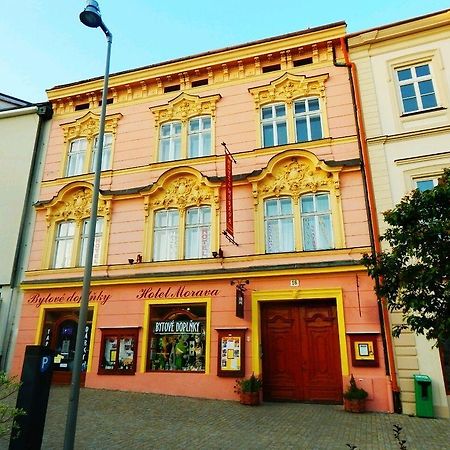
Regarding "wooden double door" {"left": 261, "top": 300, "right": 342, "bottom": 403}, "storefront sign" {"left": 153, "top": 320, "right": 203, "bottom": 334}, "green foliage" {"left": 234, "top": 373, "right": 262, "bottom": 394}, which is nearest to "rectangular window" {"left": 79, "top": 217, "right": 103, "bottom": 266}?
"storefront sign" {"left": 153, "top": 320, "right": 203, "bottom": 334}

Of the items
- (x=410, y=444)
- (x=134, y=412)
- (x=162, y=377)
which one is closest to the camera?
(x=410, y=444)

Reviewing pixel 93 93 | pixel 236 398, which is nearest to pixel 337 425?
pixel 236 398

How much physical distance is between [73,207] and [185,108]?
5699 millimetres

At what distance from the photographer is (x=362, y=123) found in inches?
493

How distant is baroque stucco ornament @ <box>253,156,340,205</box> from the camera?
484 inches

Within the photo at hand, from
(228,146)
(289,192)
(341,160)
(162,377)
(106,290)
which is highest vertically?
(228,146)

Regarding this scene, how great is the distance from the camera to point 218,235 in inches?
501

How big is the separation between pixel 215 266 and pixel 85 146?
7.85 metres

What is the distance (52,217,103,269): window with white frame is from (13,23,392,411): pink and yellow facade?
5 centimetres

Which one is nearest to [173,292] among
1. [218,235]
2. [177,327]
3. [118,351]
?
[177,327]

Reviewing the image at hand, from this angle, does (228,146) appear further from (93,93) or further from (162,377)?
(162,377)

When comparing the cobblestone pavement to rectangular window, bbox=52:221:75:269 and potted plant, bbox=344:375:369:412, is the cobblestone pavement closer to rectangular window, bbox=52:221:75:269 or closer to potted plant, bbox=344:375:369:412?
potted plant, bbox=344:375:369:412

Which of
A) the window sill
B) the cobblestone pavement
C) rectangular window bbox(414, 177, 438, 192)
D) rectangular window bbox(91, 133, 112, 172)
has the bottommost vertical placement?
the cobblestone pavement

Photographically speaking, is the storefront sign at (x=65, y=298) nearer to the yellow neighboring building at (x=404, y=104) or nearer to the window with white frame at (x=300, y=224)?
the window with white frame at (x=300, y=224)
